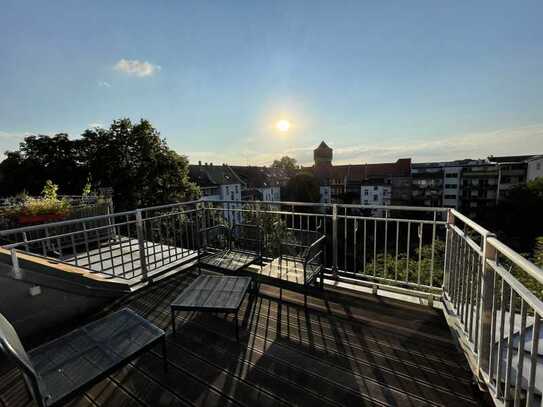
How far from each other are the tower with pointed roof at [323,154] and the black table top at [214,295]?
169 ft

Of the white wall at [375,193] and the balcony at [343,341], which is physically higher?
the balcony at [343,341]

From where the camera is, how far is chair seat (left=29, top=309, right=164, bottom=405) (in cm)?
147

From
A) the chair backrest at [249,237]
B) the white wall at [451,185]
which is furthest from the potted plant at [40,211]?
the white wall at [451,185]

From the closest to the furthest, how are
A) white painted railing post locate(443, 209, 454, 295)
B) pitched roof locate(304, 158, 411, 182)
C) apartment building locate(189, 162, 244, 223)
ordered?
white painted railing post locate(443, 209, 454, 295)
apartment building locate(189, 162, 244, 223)
pitched roof locate(304, 158, 411, 182)

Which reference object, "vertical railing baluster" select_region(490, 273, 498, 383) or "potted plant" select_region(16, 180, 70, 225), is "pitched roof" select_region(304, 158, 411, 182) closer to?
"potted plant" select_region(16, 180, 70, 225)

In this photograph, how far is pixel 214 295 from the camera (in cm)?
265

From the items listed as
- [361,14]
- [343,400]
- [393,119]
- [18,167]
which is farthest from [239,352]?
[18,167]

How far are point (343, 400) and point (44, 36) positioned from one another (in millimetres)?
8018

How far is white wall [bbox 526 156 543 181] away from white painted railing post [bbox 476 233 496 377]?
43.2m

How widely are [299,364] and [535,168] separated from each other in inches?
1847

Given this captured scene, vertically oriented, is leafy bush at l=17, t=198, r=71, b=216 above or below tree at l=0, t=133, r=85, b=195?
below

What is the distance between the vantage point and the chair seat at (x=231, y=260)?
11.1ft

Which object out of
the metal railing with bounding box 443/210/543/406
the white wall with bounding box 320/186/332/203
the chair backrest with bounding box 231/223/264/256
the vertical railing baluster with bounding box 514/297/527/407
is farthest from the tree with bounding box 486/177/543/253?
the vertical railing baluster with bounding box 514/297/527/407

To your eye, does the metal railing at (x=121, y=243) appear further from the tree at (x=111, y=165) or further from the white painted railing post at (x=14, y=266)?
the tree at (x=111, y=165)
